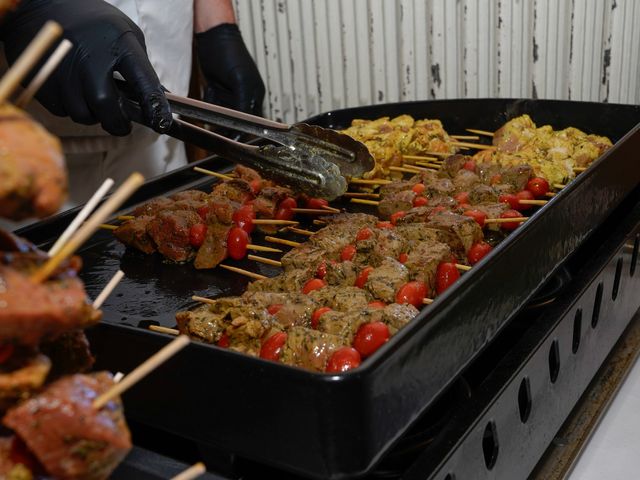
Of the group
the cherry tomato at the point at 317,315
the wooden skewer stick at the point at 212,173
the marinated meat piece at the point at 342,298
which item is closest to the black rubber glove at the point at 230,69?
the wooden skewer stick at the point at 212,173

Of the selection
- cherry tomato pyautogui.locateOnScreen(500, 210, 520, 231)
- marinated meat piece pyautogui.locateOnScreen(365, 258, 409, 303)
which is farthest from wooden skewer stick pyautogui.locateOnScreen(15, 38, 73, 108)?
cherry tomato pyautogui.locateOnScreen(500, 210, 520, 231)

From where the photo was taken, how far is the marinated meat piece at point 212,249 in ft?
7.98

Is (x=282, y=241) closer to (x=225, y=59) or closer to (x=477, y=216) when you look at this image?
(x=477, y=216)

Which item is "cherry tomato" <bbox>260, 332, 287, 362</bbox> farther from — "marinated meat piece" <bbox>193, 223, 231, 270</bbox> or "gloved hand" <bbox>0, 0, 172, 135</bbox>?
"gloved hand" <bbox>0, 0, 172, 135</bbox>

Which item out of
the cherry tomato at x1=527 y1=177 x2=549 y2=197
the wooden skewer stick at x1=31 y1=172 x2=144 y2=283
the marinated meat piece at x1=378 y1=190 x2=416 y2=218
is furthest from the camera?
the cherry tomato at x1=527 y1=177 x2=549 y2=197

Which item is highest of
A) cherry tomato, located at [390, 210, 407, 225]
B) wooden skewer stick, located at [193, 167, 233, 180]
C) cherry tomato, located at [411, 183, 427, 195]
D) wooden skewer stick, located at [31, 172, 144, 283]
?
wooden skewer stick, located at [31, 172, 144, 283]

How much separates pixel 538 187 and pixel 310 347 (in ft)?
4.95

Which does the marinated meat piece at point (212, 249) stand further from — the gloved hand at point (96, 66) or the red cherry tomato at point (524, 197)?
the red cherry tomato at point (524, 197)

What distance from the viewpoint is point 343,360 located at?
62.1 inches

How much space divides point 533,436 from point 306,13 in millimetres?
3048

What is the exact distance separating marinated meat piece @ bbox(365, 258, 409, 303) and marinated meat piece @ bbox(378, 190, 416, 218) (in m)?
0.59

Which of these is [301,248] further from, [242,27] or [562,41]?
[242,27]

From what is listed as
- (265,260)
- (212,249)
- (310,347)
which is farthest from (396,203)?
(310,347)

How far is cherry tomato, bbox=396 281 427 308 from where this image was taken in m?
2.00
